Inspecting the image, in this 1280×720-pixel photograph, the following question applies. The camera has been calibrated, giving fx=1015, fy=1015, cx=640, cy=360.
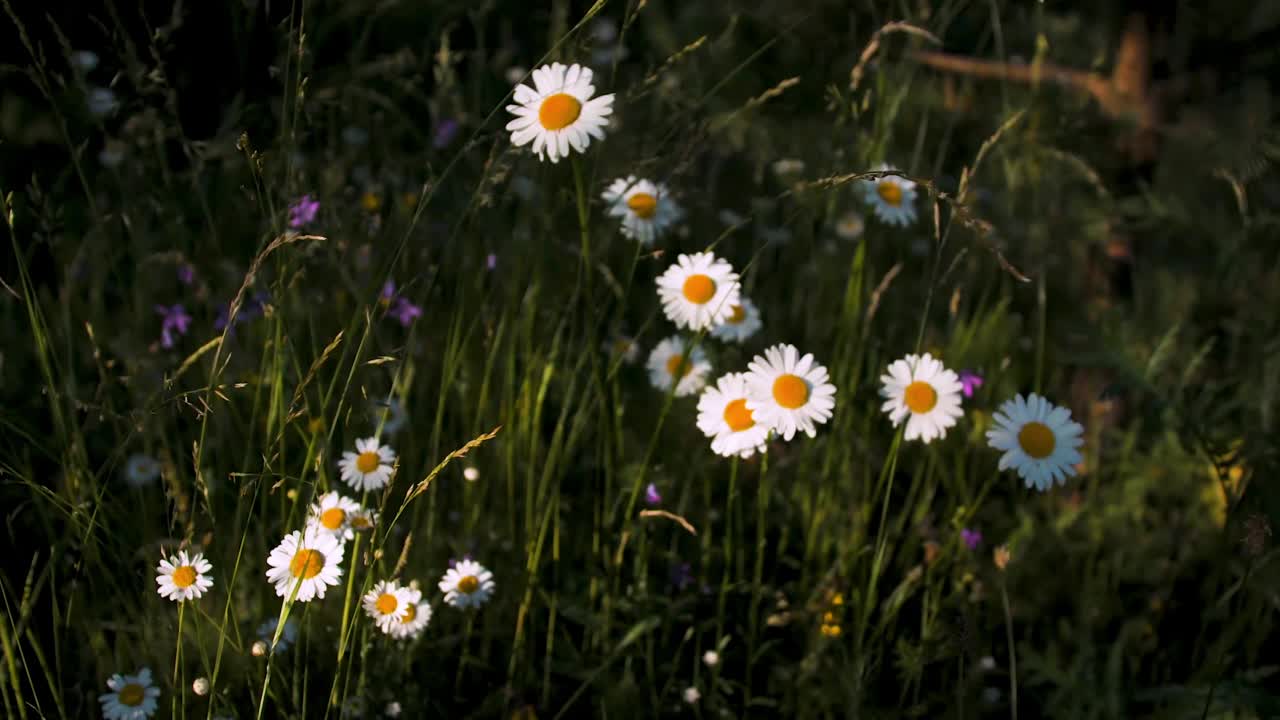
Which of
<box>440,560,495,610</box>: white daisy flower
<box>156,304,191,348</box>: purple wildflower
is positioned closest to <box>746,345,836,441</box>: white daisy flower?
<box>440,560,495,610</box>: white daisy flower

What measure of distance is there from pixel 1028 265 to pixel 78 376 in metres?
2.28

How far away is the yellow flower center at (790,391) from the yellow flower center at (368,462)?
0.52 m

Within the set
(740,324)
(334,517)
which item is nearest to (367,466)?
(334,517)

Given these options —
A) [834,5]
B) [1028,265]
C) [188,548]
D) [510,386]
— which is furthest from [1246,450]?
[834,5]

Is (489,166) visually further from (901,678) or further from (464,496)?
(901,678)

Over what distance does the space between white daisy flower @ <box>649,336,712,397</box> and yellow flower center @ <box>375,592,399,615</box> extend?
57cm

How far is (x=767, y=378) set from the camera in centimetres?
122

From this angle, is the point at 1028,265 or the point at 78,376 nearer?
the point at 78,376

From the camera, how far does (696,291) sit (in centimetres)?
142

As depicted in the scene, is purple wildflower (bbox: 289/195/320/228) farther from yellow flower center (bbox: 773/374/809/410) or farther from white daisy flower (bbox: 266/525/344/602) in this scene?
yellow flower center (bbox: 773/374/809/410)

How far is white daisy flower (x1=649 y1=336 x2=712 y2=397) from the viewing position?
5.24ft

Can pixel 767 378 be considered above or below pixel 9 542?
below

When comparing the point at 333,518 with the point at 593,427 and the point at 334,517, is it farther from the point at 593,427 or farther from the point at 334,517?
the point at 593,427

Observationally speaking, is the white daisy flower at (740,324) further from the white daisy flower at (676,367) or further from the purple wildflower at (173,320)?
the purple wildflower at (173,320)
